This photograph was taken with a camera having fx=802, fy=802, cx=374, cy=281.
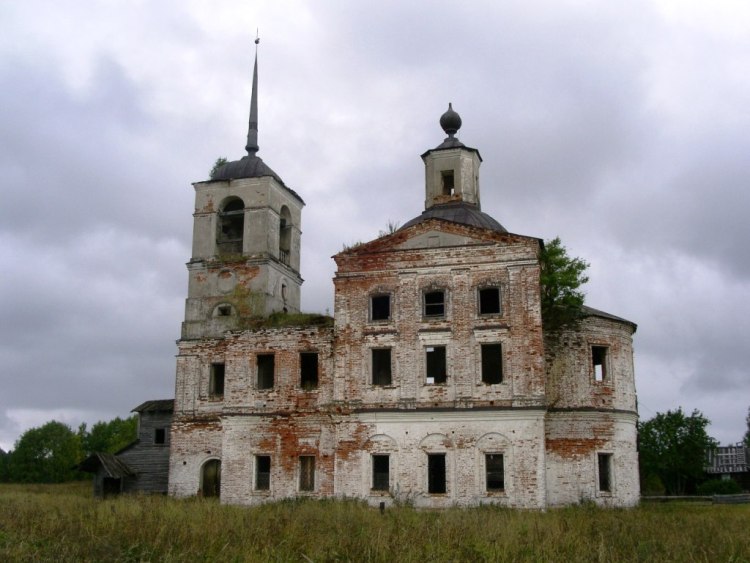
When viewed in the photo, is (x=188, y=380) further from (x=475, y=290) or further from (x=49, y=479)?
(x=49, y=479)

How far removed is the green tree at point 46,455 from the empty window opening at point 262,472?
41106mm

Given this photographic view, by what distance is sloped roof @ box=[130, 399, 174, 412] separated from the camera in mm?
29030

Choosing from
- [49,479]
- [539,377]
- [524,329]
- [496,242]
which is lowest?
[49,479]

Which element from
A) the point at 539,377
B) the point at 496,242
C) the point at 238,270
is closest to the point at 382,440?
the point at 539,377

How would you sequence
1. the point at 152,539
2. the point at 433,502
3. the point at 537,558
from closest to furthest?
the point at 537,558 < the point at 152,539 < the point at 433,502

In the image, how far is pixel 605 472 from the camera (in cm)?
2300

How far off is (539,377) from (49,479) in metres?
50.0

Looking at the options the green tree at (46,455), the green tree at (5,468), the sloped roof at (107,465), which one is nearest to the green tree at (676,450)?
the sloped roof at (107,465)

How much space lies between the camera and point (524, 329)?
22.4 m

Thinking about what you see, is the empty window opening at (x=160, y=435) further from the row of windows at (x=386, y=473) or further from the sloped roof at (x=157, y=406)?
the row of windows at (x=386, y=473)

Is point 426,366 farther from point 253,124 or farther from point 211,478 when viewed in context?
point 253,124

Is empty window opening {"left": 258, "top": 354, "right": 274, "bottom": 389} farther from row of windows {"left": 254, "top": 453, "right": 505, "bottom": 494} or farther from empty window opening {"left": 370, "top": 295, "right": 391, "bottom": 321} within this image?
empty window opening {"left": 370, "top": 295, "right": 391, "bottom": 321}

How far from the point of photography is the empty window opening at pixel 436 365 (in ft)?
79.3

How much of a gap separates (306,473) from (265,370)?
3.81 m
